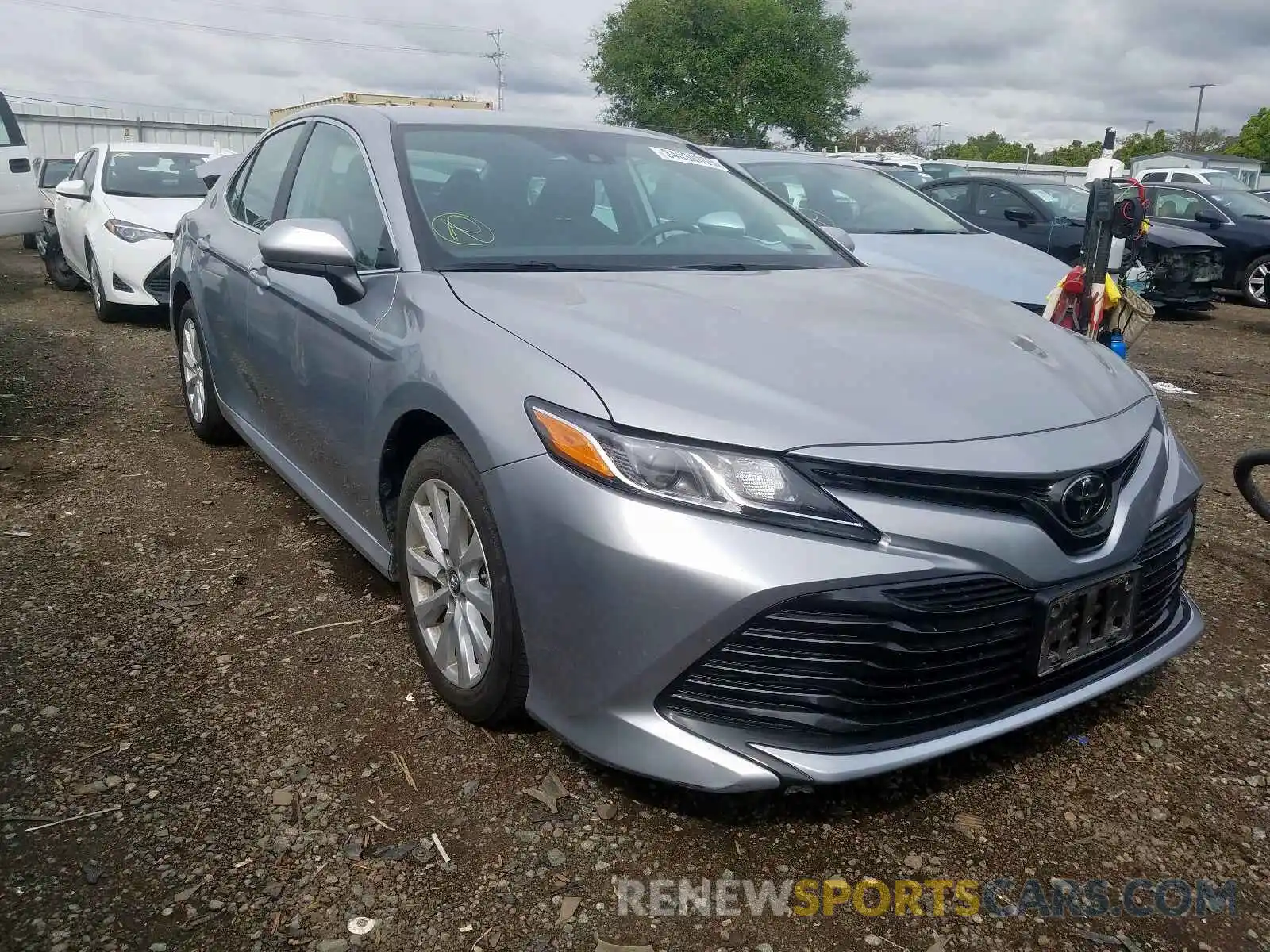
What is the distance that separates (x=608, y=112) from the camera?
41750 millimetres

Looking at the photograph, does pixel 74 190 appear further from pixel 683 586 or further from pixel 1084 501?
pixel 1084 501

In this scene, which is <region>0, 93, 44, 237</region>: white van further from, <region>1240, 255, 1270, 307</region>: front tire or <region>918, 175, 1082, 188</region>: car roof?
<region>1240, 255, 1270, 307</region>: front tire

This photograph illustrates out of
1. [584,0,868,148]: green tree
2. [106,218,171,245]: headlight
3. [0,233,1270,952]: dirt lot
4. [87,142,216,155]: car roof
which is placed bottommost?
[0,233,1270,952]: dirt lot

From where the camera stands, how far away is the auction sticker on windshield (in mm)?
3545

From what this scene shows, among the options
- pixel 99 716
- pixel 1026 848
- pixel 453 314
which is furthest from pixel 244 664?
pixel 1026 848

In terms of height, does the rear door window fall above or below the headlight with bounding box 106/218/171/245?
above

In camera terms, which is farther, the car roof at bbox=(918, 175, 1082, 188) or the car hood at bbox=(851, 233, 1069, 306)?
the car roof at bbox=(918, 175, 1082, 188)

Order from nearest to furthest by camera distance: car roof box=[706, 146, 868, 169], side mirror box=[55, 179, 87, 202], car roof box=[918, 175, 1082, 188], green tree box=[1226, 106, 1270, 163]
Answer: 1. car roof box=[706, 146, 868, 169]
2. side mirror box=[55, 179, 87, 202]
3. car roof box=[918, 175, 1082, 188]
4. green tree box=[1226, 106, 1270, 163]

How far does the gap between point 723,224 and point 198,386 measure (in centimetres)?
272

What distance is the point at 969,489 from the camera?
1.88 meters

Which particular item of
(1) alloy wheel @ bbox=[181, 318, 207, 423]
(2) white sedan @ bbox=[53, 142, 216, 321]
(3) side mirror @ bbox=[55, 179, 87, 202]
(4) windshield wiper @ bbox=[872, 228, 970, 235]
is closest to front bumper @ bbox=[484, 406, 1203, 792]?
(1) alloy wheel @ bbox=[181, 318, 207, 423]

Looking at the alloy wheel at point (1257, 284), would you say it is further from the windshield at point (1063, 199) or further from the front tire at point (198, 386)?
the front tire at point (198, 386)

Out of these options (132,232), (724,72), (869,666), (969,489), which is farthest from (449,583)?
(724,72)

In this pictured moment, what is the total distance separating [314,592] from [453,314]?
130 cm
